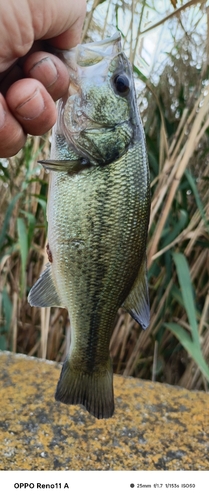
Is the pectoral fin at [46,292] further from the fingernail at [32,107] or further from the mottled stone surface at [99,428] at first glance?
the mottled stone surface at [99,428]

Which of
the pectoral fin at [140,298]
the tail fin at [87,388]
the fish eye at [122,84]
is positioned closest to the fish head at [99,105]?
the fish eye at [122,84]

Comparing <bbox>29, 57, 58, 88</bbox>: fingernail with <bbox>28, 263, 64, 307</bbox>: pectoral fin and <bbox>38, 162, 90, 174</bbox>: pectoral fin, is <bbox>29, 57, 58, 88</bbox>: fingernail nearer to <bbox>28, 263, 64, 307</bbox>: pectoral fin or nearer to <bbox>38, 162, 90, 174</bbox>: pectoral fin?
<bbox>38, 162, 90, 174</bbox>: pectoral fin

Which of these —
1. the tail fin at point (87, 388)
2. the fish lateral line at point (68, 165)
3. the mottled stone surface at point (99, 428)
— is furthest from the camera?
the mottled stone surface at point (99, 428)

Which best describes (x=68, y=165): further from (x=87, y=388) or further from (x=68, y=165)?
(x=87, y=388)

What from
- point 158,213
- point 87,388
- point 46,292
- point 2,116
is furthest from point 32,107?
point 158,213

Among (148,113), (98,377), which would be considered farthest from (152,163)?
(98,377)

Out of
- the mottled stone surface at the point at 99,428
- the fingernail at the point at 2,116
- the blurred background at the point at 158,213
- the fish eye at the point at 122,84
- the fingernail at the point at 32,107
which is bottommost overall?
the mottled stone surface at the point at 99,428

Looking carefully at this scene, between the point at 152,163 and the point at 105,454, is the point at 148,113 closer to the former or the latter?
the point at 152,163
